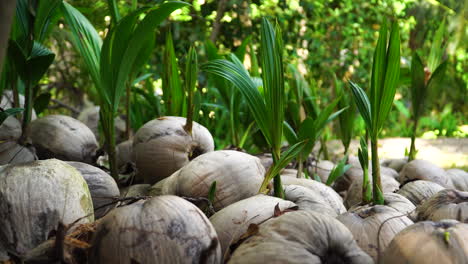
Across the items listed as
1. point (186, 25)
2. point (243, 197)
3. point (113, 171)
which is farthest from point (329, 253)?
point (186, 25)

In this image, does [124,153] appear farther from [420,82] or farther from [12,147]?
[420,82]

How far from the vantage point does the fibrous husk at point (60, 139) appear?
1784 millimetres

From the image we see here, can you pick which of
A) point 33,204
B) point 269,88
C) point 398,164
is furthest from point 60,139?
point 398,164

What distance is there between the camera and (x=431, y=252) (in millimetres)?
1004

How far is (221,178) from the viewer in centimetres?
140

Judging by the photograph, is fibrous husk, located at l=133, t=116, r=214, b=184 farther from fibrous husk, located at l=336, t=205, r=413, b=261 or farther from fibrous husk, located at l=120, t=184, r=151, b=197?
fibrous husk, located at l=336, t=205, r=413, b=261

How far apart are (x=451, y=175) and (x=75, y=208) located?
168 cm

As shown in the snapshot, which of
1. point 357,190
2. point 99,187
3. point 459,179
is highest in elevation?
point 99,187

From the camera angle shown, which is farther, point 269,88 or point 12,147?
point 12,147

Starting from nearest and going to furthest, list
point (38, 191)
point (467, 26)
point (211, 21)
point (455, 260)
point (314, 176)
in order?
1. point (455, 260)
2. point (38, 191)
3. point (314, 176)
4. point (211, 21)
5. point (467, 26)

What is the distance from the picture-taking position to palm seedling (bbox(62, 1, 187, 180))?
1.60 meters

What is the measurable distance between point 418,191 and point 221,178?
0.67 meters

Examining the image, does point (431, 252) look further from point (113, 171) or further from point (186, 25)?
point (186, 25)

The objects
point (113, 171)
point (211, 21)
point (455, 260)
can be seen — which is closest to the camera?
point (455, 260)
